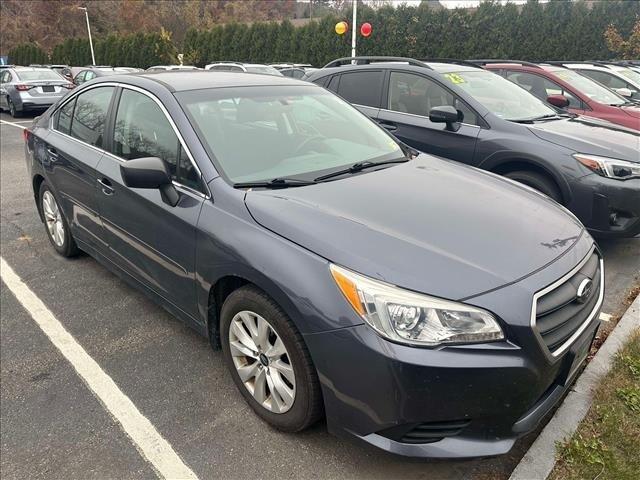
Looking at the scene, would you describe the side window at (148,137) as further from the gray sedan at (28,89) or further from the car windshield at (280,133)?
the gray sedan at (28,89)

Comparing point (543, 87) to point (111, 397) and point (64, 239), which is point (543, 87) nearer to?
point (64, 239)

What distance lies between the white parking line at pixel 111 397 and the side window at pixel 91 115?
1317 mm

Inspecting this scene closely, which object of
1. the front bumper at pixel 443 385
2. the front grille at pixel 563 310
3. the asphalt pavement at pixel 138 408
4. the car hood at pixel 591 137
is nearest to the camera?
the front bumper at pixel 443 385

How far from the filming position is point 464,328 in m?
1.94

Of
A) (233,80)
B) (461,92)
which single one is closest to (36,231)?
(233,80)

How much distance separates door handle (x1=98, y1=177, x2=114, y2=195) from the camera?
11.0 ft

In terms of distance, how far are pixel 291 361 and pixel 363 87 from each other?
14.2 feet

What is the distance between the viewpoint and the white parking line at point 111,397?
7.70 ft

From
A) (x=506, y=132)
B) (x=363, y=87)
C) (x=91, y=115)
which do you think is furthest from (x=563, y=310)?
(x=363, y=87)

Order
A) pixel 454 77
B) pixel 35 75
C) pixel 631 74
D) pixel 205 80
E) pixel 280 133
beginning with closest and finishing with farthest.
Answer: pixel 280 133 → pixel 205 80 → pixel 454 77 → pixel 631 74 → pixel 35 75

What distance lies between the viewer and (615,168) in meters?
4.16

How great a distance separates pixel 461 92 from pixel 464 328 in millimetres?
3718

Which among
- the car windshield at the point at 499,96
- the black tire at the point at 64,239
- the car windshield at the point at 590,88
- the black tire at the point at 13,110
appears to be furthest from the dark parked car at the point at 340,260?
the black tire at the point at 13,110

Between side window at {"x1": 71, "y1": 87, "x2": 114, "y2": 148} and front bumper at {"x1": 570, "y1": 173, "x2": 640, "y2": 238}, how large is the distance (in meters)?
3.78
